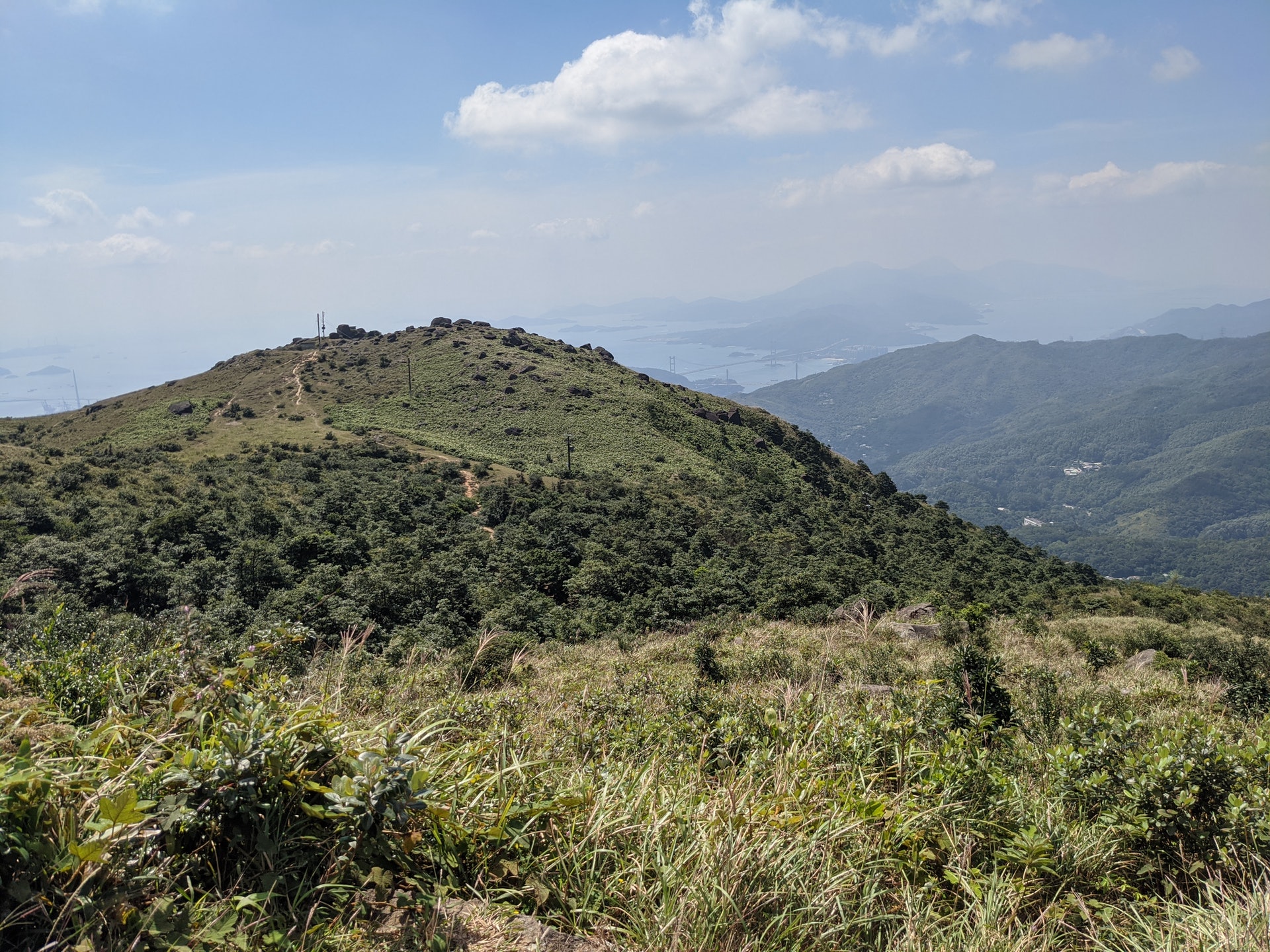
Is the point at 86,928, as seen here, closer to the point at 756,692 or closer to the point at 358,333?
the point at 756,692

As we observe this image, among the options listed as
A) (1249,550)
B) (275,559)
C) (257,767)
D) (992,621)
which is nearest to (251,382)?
(275,559)

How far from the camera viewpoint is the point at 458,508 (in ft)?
105

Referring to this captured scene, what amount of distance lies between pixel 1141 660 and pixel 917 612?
5707 mm

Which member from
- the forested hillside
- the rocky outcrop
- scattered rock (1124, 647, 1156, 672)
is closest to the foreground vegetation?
scattered rock (1124, 647, 1156, 672)

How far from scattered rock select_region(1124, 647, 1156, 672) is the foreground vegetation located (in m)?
9.15

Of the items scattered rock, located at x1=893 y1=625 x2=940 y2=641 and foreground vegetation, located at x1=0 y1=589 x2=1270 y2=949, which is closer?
foreground vegetation, located at x1=0 y1=589 x2=1270 y2=949

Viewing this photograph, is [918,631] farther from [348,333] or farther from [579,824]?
[348,333]

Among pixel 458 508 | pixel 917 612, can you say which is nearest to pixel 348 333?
pixel 458 508

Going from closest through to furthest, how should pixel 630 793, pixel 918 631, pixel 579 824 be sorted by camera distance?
pixel 579 824 → pixel 630 793 → pixel 918 631

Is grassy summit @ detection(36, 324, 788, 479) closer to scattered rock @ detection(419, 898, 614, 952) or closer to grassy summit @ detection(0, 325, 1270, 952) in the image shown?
grassy summit @ detection(0, 325, 1270, 952)

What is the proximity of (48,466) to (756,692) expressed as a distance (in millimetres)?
37411

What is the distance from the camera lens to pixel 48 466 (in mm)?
30234

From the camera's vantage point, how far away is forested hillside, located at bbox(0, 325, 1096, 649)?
19.8 m

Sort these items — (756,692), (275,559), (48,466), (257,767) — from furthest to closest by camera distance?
(48,466) → (275,559) → (756,692) → (257,767)
